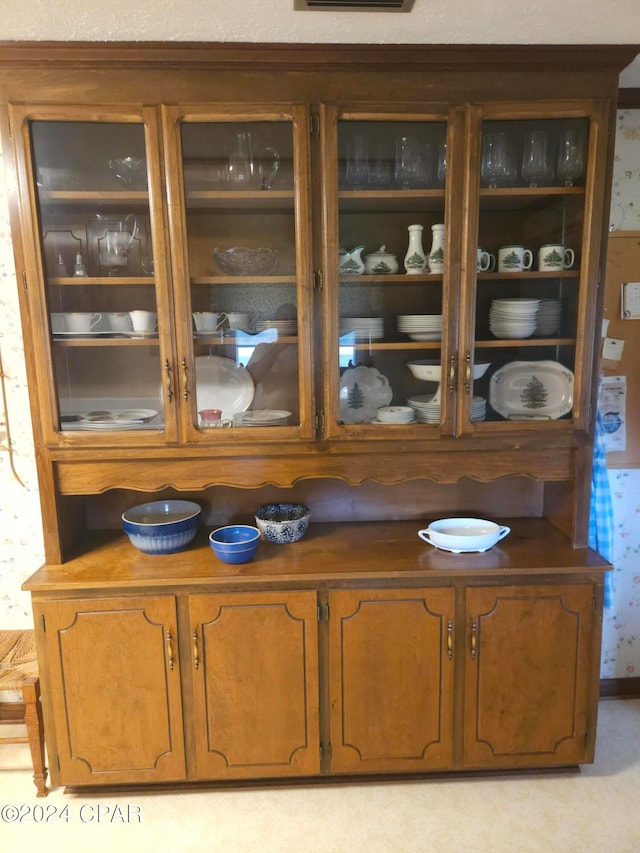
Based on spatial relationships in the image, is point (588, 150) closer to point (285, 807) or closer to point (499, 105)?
point (499, 105)

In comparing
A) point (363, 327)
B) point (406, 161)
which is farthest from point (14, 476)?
point (406, 161)

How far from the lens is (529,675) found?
175 cm

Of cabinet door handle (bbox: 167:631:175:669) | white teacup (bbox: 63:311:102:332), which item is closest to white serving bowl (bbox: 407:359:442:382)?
white teacup (bbox: 63:311:102:332)

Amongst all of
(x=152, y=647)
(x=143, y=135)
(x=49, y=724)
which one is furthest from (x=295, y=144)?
(x=49, y=724)

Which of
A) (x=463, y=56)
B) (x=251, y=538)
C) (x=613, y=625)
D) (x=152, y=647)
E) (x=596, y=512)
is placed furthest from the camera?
(x=613, y=625)

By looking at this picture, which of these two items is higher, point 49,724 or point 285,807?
point 49,724

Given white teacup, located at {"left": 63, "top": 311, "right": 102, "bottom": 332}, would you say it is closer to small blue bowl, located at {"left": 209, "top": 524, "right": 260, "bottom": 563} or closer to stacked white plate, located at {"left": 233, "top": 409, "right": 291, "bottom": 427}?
stacked white plate, located at {"left": 233, "top": 409, "right": 291, "bottom": 427}

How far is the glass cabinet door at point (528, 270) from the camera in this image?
5.37ft

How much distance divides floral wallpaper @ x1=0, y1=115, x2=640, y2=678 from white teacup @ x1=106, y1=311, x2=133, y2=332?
51cm

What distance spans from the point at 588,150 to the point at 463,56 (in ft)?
1.50

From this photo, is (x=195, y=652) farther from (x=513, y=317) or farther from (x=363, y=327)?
(x=513, y=317)

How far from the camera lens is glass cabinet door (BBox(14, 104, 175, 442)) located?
1577 mm

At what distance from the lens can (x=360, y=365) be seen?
172 centimetres

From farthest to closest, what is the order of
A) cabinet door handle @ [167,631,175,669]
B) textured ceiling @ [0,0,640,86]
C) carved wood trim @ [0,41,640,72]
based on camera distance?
cabinet door handle @ [167,631,175,669], carved wood trim @ [0,41,640,72], textured ceiling @ [0,0,640,86]
